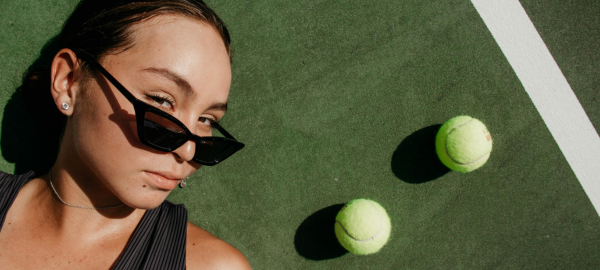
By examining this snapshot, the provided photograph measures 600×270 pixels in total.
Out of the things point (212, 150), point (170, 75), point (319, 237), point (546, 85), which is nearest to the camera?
point (170, 75)

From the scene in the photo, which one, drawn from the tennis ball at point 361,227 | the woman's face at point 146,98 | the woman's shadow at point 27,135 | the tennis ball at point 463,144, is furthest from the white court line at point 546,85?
the woman's shadow at point 27,135

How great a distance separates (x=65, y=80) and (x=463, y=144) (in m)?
2.71

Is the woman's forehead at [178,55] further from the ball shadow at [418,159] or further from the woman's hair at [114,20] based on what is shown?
the ball shadow at [418,159]

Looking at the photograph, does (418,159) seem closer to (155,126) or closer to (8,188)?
(155,126)

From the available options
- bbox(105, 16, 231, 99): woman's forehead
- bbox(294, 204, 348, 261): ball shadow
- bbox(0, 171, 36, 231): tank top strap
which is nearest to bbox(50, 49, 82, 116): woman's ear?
bbox(105, 16, 231, 99): woman's forehead

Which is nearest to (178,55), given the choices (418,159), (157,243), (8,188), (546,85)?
(157,243)

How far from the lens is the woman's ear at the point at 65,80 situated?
1576 millimetres

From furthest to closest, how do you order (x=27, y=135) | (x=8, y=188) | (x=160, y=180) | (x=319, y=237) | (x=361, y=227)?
(x=319, y=237), (x=361, y=227), (x=27, y=135), (x=8, y=188), (x=160, y=180)

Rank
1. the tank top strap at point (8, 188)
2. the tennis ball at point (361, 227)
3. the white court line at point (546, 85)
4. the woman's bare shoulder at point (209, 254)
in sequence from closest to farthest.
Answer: the tank top strap at point (8, 188), the woman's bare shoulder at point (209, 254), the tennis ball at point (361, 227), the white court line at point (546, 85)

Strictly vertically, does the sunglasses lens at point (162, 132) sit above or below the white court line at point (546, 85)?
below

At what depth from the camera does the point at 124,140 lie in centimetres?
147

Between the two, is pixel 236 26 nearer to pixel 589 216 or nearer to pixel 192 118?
pixel 192 118

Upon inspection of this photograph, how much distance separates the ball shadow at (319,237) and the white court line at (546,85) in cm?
209

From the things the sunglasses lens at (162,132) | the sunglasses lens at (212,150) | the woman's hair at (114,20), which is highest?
the woman's hair at (114,20)
